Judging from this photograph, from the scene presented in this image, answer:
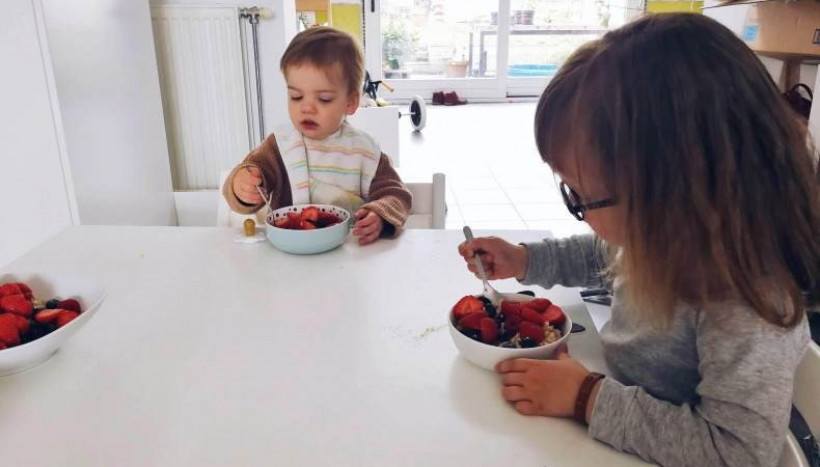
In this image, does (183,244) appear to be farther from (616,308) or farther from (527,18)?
(527,18)

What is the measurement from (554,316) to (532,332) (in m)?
0.05

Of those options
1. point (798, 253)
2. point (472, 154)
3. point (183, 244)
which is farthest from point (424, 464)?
point (472, 154)

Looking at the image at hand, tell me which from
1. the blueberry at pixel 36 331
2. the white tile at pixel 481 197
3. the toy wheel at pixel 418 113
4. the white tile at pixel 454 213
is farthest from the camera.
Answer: the toy wheel at pixel 418 113

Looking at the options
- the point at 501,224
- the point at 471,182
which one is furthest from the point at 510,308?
the point at 471,182

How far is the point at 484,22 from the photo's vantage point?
6.06m

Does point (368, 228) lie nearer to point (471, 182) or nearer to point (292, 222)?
point (292, 222)

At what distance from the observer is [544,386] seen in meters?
0.67

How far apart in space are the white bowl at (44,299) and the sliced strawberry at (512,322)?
0.50 m

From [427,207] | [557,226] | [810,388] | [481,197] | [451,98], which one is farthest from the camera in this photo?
[451,98]

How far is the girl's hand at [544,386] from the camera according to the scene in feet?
2.15

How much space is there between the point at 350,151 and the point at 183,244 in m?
0.41

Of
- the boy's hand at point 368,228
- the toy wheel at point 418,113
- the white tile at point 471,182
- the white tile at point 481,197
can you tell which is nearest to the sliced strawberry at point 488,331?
the boy's hand at point 368,228

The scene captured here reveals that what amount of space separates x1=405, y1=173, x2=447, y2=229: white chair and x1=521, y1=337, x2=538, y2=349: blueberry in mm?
697

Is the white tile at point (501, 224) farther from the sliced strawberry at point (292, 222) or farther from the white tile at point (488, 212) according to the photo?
the sliced strawberry at point (292, 222)
